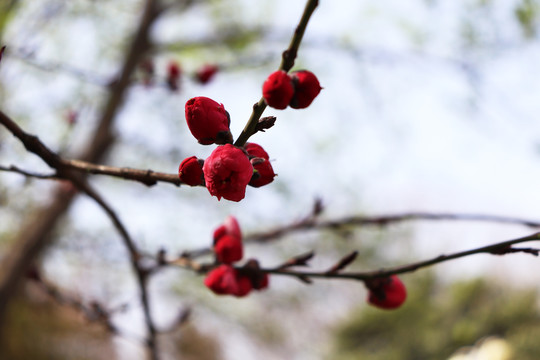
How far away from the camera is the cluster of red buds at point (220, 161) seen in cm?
60

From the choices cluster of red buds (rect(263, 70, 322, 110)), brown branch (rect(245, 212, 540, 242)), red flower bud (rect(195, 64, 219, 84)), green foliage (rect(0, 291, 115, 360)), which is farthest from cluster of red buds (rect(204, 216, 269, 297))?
green foliage (rect(0, 291, 115, 360))

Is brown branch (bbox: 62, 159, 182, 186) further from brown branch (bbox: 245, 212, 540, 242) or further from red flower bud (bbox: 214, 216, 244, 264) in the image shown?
brown branch (bbox: 245, 212, 540, 242)

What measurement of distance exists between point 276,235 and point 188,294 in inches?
170

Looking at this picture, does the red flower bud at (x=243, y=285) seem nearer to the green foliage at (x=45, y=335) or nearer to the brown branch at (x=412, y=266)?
the brown branch at (x=412, y=266)

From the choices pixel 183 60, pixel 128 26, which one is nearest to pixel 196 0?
pixel 183 60

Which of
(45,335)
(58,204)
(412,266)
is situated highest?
(45,335)

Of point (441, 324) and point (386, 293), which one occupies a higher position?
point (441, 324)

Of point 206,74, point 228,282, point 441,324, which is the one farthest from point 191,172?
point 441,324

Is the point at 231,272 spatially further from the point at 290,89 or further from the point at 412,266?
the point at 290,89

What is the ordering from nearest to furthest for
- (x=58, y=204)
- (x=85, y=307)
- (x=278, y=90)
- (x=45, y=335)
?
(x=278, y=90), (x=85, y=307), (x=58, y=204), (x=45, y=335)

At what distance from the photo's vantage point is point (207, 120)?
659 millimetres

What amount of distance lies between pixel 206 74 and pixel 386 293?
2.25m

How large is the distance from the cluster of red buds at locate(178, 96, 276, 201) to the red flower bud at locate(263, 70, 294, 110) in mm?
90

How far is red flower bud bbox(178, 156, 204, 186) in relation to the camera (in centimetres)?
65
